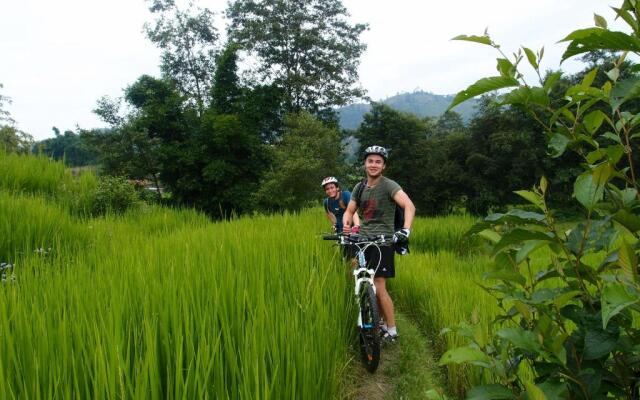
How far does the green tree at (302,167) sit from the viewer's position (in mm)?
18734

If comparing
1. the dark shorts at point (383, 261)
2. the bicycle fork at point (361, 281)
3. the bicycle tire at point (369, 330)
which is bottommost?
the bicycle tire at point (369, 330)

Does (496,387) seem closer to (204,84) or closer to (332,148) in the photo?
(332,148)

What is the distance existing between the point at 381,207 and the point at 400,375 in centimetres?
149

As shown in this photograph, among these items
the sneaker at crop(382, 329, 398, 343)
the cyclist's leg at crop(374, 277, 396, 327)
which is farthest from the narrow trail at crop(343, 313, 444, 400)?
the cyclist's leg at crop(374, 277, 396, 327)

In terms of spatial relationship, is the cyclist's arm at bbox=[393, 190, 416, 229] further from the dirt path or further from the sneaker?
the dirt path

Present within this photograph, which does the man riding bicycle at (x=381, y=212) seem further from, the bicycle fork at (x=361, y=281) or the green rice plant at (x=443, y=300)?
the green rice plant at (x=443, y=300)

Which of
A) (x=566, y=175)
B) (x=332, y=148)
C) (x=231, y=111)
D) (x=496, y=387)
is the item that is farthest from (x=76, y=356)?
(x=231, y=111)

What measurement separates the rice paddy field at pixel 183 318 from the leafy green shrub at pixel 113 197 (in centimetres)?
240

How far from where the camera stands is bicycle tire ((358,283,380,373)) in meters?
3.03

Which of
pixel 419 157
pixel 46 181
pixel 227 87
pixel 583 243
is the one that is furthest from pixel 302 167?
pixel 583 243

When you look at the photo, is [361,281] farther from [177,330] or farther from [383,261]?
[177,330]

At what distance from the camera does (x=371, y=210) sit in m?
3.73

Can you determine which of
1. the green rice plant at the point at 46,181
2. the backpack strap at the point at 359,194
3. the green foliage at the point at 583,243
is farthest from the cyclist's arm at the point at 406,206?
the green rice plant at the point at 46,181

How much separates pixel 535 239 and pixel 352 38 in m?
28.8
